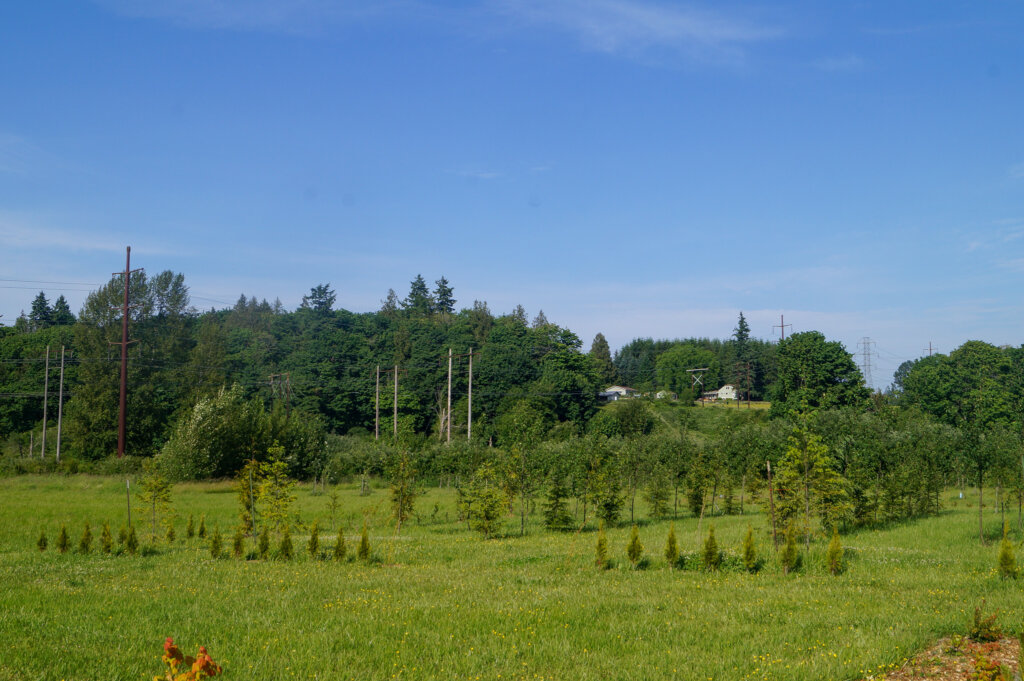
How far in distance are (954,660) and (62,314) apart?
444ft

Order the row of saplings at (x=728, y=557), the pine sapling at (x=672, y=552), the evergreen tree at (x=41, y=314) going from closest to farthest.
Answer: the row of saplings at (x=728, y=557) < the pine sapling at (x=672, y=552) < the evergreen tree at (x=41, y=314)

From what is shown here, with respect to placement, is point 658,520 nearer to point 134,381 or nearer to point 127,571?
point 127,571

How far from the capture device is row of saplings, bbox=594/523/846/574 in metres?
17.8

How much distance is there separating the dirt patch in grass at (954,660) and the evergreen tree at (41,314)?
439 ft

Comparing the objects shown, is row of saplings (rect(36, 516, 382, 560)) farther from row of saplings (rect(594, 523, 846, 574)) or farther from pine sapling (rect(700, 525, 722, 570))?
pine sapling (rect(700, 525, 722, 570))

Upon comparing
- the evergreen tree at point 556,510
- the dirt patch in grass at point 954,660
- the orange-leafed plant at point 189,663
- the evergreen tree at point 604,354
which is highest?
the evergreen tree at point 604,354

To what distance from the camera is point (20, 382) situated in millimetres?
80875

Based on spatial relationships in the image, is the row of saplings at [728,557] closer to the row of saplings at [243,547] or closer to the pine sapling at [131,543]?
the row of saplings at [243,547]

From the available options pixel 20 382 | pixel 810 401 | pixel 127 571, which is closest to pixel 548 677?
pixel 127 571

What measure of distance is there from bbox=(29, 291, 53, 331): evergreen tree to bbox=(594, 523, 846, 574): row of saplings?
12496 centimetres

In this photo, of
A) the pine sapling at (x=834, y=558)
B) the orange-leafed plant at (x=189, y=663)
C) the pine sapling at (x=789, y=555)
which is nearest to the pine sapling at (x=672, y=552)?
the pine sapling at (x=789, y=555)

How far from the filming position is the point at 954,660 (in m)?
9.98

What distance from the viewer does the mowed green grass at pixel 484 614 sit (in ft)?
33.2

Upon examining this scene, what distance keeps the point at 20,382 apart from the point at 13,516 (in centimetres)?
6006
